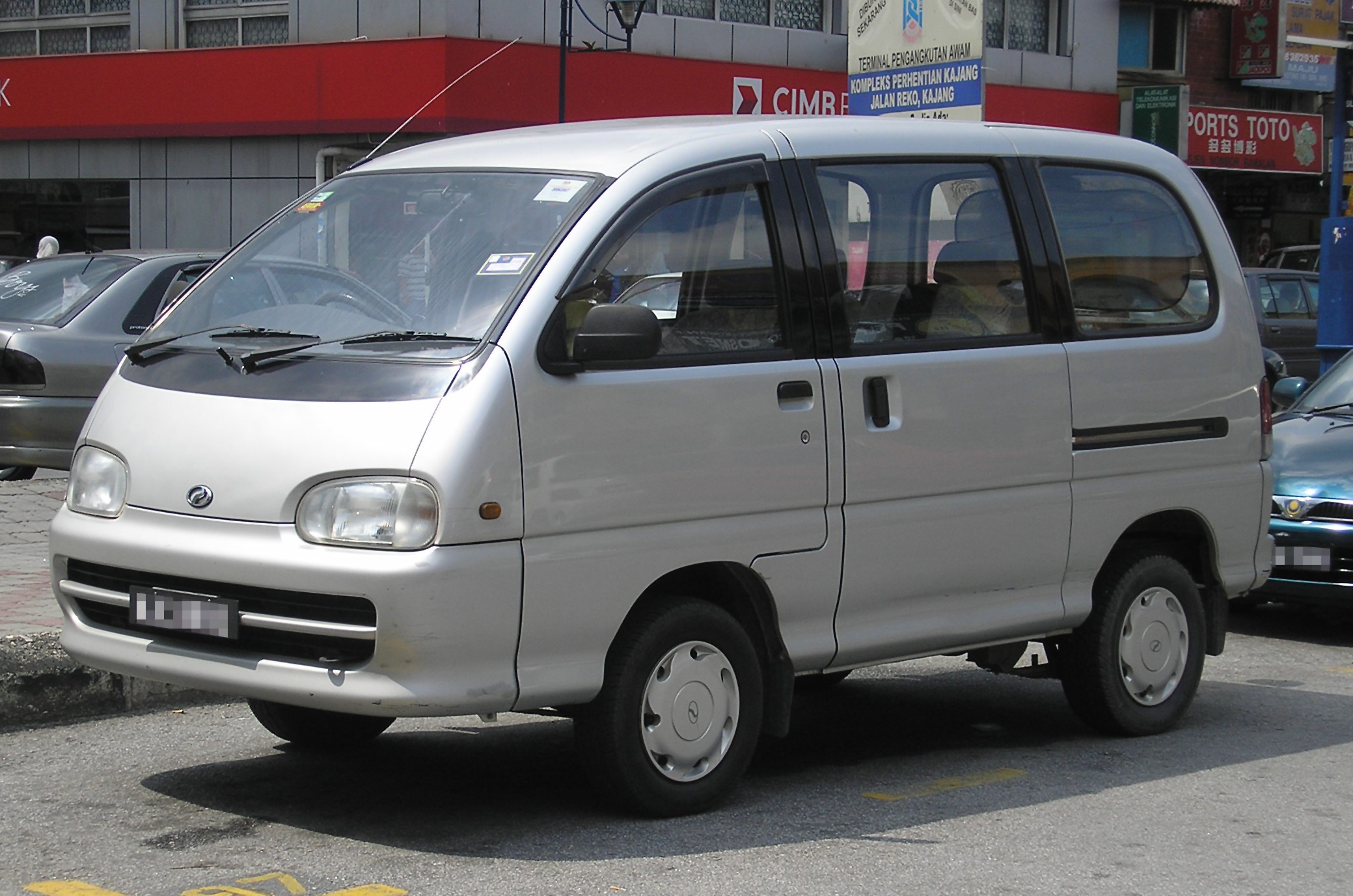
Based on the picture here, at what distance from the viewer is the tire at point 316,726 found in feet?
19.2

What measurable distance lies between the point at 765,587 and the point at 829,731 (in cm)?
152

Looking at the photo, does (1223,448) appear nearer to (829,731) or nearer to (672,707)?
(829,731)

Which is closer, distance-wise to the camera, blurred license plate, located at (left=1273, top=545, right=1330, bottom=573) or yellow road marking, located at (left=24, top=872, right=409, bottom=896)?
yellow road marking, located at (left=24, top=872, right=409, bottom=896)

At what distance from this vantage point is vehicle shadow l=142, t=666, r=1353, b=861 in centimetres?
504

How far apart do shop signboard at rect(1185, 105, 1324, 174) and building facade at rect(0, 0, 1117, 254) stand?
6.46 m

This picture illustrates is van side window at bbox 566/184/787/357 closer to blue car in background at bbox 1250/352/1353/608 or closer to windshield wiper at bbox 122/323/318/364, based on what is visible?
windshield wiper at bbox 122/323/318/364

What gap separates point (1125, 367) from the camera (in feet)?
20.4

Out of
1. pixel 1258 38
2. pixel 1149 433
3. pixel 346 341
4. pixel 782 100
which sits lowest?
pixel 1149 433

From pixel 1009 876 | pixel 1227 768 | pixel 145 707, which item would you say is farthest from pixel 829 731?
pixel 145 707

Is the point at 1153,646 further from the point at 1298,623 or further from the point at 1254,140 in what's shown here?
the point at 1254,140

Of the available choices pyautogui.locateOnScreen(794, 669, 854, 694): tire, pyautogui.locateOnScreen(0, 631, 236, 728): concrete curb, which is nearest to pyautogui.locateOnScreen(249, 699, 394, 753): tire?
pyautogui.locateOnScreen(0, 631, 236, 728): concrete curb

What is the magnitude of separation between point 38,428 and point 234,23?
11359 millimetres

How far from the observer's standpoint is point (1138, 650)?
21.2ft

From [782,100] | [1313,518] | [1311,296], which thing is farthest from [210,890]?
[782,100]
